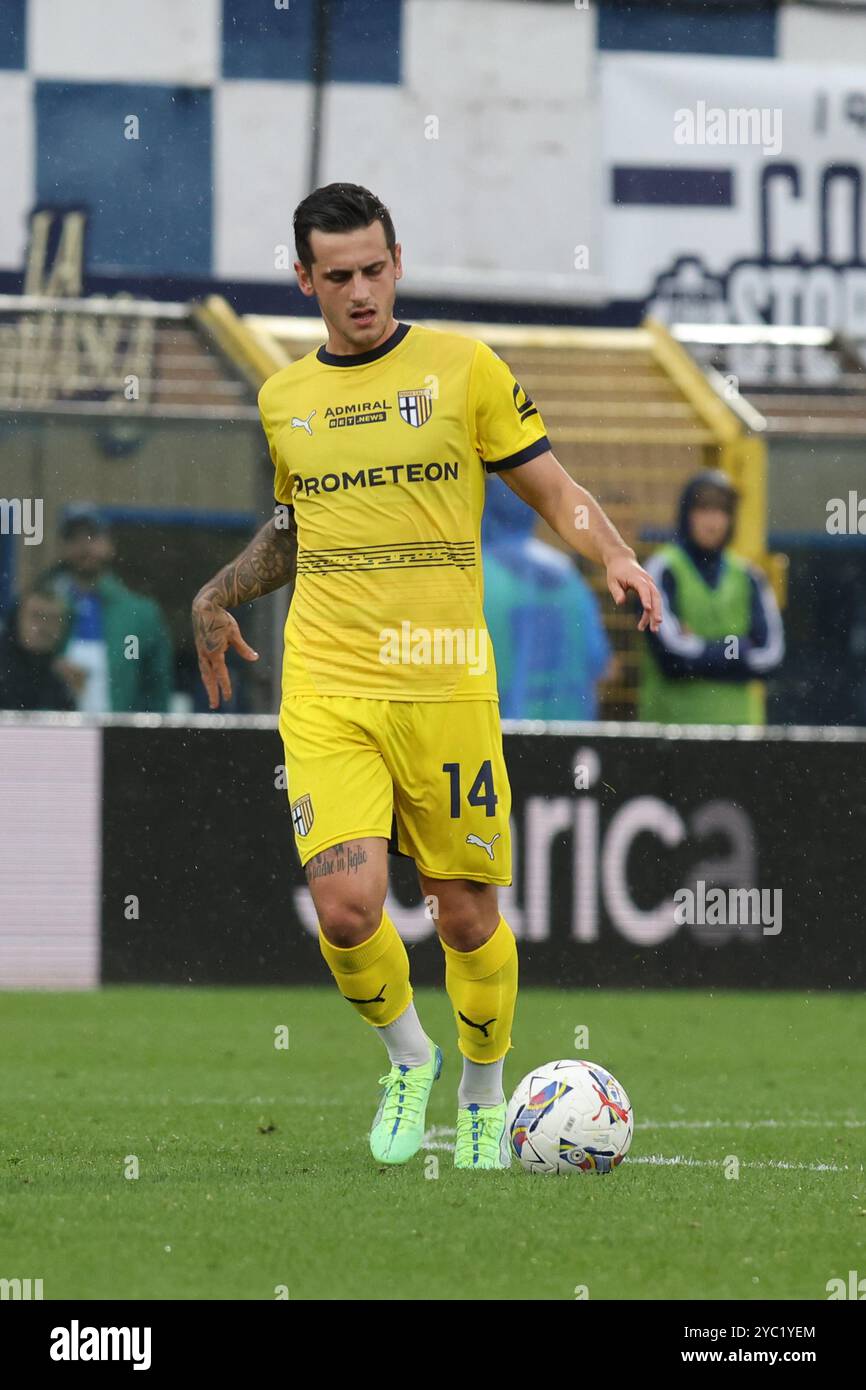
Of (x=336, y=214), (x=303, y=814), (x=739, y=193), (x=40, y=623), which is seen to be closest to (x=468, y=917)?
(x=303, y=814)

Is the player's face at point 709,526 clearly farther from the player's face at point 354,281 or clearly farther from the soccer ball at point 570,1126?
the soccer ball at point 570,1126

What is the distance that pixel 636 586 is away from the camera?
5.29m

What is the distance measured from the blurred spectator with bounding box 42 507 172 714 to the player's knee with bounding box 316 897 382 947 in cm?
560

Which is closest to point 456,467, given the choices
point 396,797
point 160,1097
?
point 396,797

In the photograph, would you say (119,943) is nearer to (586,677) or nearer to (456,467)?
(586,677)

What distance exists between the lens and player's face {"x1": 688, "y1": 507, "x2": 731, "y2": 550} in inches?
435

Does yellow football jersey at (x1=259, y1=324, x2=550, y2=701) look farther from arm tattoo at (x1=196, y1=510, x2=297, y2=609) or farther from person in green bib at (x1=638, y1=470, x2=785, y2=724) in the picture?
person in green bib at (x1=638, y1=470, x2=785, y2=724)

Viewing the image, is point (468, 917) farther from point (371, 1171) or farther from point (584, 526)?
point (584, 526)

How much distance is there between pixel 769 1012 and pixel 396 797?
490cm

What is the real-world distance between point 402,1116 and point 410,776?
31.5 inches

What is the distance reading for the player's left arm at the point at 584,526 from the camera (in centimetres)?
529

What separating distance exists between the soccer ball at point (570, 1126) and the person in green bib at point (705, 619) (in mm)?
5486

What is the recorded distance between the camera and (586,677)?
37.3 ft

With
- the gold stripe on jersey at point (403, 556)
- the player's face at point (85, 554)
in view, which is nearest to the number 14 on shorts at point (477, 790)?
the gold stripe on jersey at point (403, 556)
